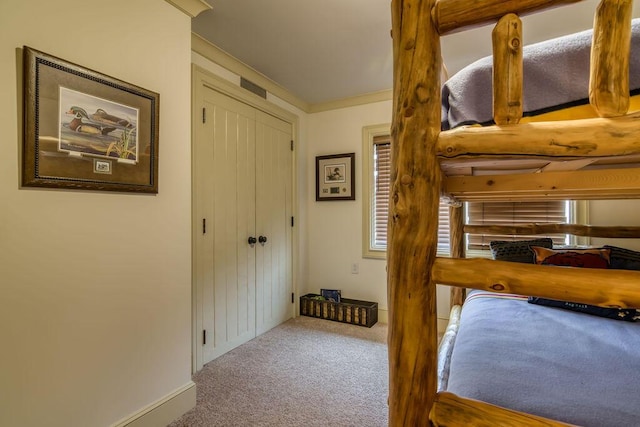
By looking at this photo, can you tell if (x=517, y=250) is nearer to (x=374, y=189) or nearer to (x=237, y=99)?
(x=374, y=189)

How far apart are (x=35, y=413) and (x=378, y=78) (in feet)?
9.84

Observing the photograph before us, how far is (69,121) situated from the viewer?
1.25 m

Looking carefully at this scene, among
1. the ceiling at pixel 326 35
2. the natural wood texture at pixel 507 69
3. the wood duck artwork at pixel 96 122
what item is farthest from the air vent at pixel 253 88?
the natural wood texture at pixel 507 69

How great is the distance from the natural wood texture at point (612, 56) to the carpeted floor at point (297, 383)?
5.49 feet

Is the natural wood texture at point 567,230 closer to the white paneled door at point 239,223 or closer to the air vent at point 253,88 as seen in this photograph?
the white paneled door at point 239,223

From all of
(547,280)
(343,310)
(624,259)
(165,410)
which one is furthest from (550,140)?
(343,310)

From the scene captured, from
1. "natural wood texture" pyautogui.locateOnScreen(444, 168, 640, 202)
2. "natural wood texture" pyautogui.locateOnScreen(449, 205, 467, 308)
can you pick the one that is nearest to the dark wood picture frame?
"natural wood texture" pyautogui.locateOnScreen(449, 205, 467, 308)

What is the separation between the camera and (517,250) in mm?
2084

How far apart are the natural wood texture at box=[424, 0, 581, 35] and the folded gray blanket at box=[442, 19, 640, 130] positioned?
0.28 feet

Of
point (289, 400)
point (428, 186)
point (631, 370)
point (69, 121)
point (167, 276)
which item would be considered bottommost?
point (289, 400)

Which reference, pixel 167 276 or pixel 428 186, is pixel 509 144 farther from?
pixel 167 276

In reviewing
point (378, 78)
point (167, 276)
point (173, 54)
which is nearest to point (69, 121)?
point (173, 54)

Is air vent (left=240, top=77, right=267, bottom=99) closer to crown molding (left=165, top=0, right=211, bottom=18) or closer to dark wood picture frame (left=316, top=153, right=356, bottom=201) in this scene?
crown molding (left=165, top=0, right=211, bottom=18)

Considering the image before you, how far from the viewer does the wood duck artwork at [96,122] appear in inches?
50.0
